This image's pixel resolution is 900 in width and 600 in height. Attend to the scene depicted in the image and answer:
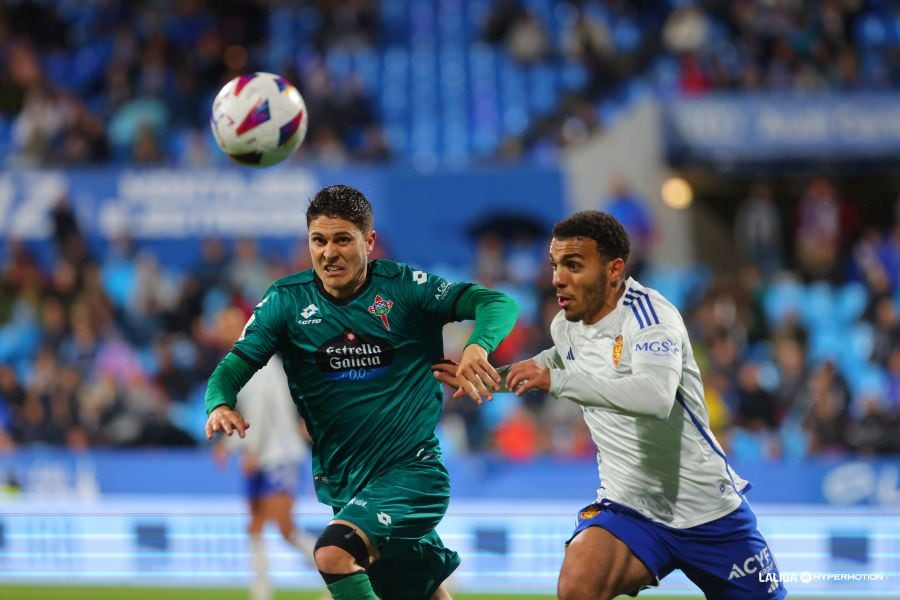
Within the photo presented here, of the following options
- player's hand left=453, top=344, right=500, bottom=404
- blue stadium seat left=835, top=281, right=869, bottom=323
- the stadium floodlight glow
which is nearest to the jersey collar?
player's hand left=453, top=344, right=500, bottom=404

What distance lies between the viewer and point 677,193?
56.2ft

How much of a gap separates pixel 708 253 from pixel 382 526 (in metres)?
12.5

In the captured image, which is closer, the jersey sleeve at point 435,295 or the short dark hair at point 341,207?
the short dark hair at point 341,207

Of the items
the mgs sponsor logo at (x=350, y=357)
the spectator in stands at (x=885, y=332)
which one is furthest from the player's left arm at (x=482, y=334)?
the spectator in stands at (x=885, y=332)

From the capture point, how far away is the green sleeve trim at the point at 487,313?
5484 mm

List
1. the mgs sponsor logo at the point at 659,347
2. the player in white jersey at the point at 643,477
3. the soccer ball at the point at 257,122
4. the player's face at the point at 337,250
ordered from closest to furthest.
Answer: the mgs sponsor logo at the point at 659,347, the player in white jersey at the point at 643,477, the player's face at the point at 337,250, the soccer ball at the point at 257,122

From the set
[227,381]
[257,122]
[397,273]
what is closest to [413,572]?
[227,381]

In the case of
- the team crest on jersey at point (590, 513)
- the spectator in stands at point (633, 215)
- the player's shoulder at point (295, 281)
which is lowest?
the team crest on jersey at point (590, 513)

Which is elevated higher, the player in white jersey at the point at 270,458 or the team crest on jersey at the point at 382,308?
the team crest on jersey at the point at 382,308

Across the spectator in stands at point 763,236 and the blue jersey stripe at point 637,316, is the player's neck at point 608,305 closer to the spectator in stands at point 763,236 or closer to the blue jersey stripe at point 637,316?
the blue jersey stripe at point 637,316

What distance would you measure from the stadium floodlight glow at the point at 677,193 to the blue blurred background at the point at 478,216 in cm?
3

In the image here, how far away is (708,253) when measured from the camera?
17297mm

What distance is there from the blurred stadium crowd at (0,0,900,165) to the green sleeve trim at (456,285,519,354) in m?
10.8

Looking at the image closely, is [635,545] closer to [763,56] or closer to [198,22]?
[763,56]
